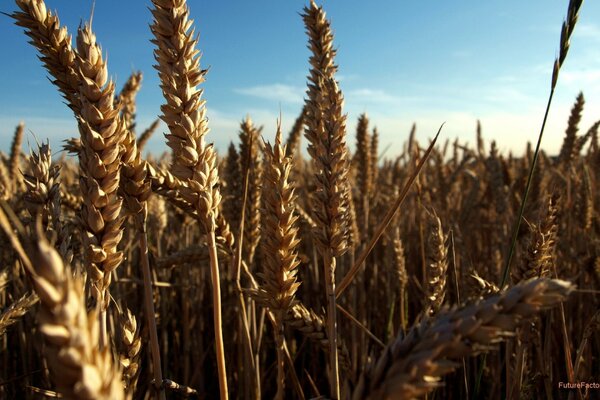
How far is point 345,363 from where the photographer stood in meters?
1.21

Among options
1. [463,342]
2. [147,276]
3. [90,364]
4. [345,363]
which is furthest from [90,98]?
[345,363]

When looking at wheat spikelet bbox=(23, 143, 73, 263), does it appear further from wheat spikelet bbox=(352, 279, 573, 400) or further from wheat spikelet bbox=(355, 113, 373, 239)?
wheat spikelet bbox=(355, 113, 373, 239)

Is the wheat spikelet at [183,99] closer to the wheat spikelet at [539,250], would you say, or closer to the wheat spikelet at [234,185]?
the wheat spikelet at [539,250]

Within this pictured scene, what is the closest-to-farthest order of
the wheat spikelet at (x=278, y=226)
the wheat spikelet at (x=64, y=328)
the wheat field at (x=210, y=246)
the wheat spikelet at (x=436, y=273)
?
the wheat spikelet at (x=64, y=328), the wheat field at (x=210, y=246), the wheat spikelet at (x=278, y=226), the wheat spikelet at (x=436, y=273)

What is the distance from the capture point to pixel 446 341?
22.3 inches

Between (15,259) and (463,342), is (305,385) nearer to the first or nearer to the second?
(15,259)

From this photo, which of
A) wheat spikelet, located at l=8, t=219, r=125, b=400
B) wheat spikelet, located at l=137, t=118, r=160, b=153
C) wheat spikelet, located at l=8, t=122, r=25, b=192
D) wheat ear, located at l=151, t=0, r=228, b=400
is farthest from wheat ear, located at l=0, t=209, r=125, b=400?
wheat spikelet, located at l=8, t=122, r=25, b=192

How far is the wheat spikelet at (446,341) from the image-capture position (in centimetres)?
55

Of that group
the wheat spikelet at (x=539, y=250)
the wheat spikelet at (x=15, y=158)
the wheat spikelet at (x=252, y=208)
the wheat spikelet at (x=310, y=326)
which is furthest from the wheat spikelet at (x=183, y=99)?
the wheat spikelet at (x=15, y=158)

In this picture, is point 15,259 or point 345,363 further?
point 15,259

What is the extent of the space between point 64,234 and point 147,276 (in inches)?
7.3

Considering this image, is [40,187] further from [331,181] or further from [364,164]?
[364,164]

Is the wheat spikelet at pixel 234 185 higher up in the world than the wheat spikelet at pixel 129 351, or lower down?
higher up

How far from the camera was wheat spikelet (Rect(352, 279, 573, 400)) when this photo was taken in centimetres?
55
